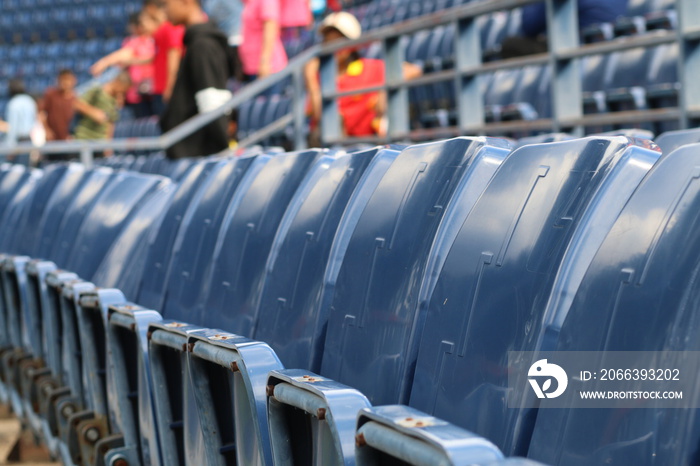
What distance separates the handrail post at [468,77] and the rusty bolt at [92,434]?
205 cm

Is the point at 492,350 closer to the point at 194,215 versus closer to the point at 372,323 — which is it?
Answer: the point at 372,323

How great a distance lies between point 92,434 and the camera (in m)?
1.81

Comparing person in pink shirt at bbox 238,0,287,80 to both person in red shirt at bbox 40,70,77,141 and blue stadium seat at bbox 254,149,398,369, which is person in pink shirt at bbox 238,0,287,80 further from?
person in red shirt at bbox 40,70,77,141

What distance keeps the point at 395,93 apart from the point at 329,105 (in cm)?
44

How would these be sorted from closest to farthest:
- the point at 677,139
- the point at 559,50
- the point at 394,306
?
the point at 394,306
the point at 677,139
the point at 559,50

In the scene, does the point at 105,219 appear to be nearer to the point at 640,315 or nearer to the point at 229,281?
the point at 229,281

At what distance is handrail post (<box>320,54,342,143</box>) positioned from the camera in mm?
4367

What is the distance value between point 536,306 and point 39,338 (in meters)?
1.71

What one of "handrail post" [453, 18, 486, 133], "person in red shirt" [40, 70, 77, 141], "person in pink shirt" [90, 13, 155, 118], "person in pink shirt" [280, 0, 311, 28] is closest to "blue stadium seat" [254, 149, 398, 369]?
"handrail post" [453, 18, 486, 133]

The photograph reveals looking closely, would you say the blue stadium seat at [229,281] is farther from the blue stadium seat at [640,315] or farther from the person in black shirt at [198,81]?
the person in black shirt at [198,81]

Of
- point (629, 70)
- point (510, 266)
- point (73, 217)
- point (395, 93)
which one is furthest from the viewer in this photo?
point (395, 93)

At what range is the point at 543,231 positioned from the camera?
0.95m

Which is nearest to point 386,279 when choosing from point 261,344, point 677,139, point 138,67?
point 261,344

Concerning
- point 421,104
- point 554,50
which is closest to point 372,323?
point 554,50
